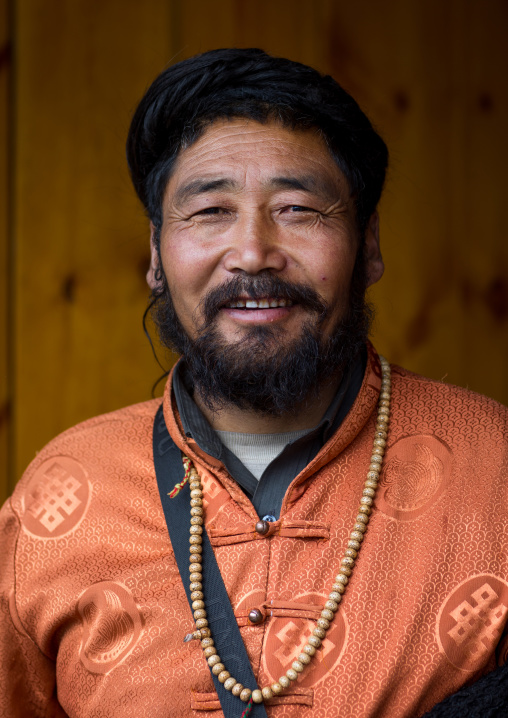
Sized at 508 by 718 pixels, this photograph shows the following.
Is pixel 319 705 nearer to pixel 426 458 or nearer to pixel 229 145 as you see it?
pixel 426 458

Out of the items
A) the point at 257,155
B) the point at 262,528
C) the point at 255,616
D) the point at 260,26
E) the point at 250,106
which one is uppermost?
the point at 260,26

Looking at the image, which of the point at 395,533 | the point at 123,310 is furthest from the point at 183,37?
the point at 395,533

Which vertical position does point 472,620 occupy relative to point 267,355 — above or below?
below

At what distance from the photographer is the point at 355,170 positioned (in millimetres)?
2070

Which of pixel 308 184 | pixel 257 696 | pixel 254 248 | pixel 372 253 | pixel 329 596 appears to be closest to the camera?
pixel 257 696

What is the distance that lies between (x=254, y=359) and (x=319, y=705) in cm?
80

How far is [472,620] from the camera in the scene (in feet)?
5.51

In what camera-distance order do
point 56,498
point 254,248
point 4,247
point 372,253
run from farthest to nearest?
point 4,247 < point 372,253 < point 56,498 < point 254,248

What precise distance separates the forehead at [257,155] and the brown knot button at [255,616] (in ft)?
3.34

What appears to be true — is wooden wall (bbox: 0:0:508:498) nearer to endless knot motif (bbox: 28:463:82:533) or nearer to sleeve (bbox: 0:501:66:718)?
endless knot motif (bbox: 28:463:82:533)

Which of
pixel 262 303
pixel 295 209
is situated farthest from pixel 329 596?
pixel 295 209

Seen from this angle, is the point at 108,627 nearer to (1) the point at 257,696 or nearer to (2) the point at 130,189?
(1) the point at 257,696

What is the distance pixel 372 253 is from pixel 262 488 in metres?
0.79

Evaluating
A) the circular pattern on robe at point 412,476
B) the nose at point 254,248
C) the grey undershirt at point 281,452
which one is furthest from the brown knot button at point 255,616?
the nose at point 254,248
